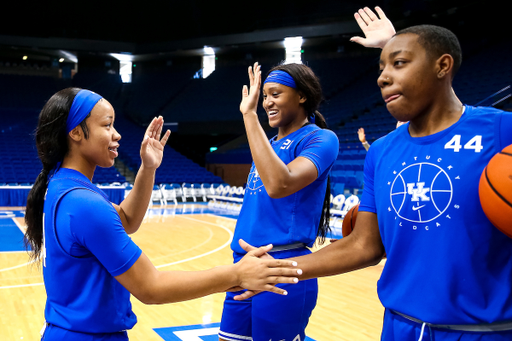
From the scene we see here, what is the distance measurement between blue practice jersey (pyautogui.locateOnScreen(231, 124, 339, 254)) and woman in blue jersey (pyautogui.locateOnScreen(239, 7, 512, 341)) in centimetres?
45

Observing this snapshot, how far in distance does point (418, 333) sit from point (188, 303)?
3.67 meters

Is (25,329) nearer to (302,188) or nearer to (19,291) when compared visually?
(19,291)

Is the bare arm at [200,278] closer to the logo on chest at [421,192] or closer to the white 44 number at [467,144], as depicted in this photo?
the logo on chest at [421,192]

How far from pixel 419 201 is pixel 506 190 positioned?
8.3 inches

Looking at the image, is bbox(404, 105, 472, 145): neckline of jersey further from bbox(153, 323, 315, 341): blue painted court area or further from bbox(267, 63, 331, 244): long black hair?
bbox(153, 323, 315, 341): blue painted court area

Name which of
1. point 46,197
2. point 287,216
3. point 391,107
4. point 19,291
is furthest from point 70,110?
point 19,291

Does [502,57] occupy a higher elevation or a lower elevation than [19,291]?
higher

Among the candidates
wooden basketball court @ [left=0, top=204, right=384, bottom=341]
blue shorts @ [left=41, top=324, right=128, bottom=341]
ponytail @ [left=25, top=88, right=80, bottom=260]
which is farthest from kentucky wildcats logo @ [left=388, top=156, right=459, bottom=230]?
wooden basketball court @ [left=0, top=204, right=384, bottom=341]

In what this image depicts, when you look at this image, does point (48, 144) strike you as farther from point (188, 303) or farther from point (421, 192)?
point (188, 303)

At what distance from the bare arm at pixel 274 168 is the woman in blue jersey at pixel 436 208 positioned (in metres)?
0.34

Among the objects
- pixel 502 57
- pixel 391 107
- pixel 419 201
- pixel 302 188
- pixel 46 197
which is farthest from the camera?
pixel 502 57

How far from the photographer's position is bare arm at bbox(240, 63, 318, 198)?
1.64 metres

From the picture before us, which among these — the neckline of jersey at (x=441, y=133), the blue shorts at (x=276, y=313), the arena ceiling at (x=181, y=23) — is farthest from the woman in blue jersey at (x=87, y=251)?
the arena ceiling at (x=181, y=23)

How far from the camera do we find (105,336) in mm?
1406
